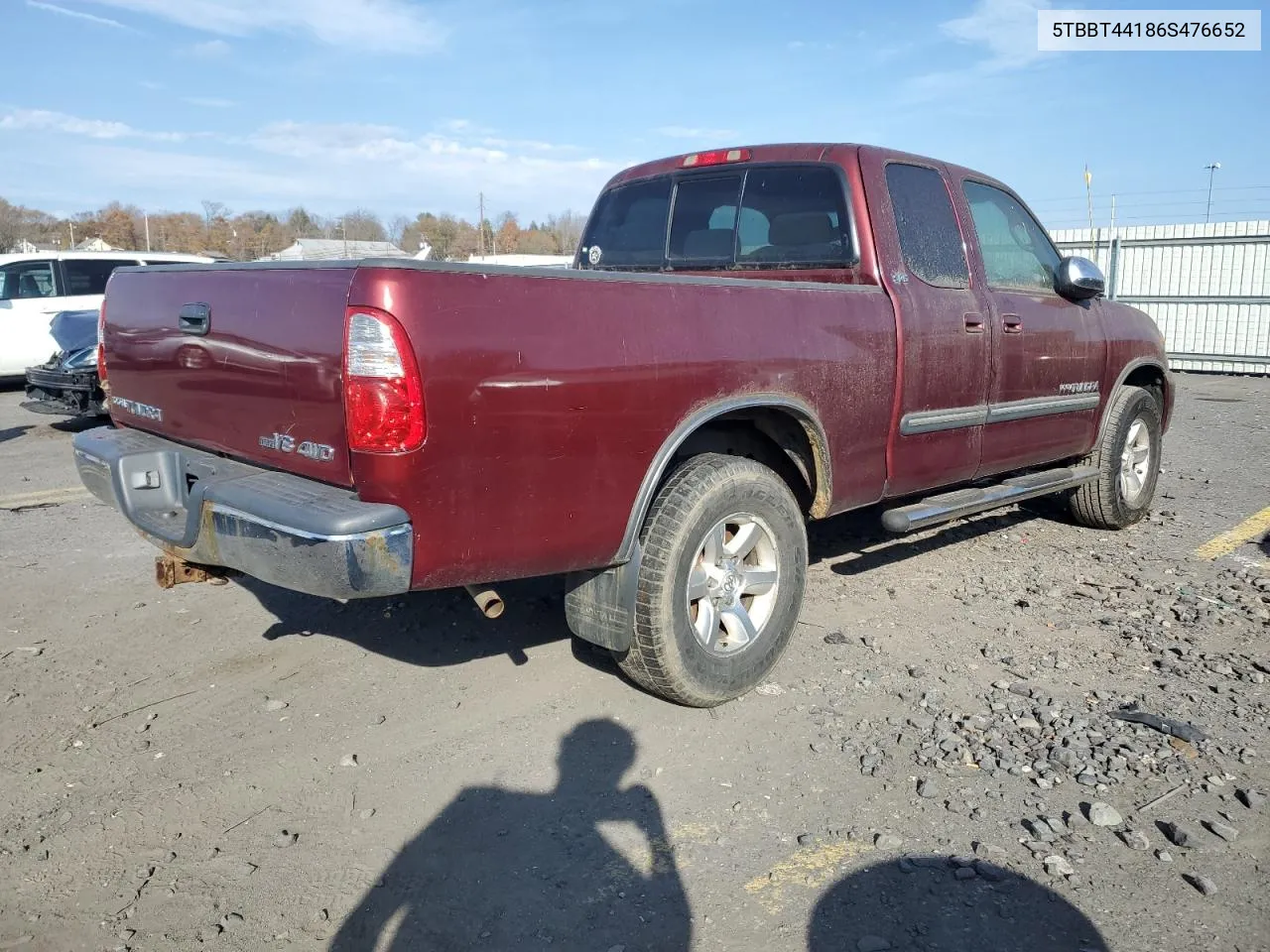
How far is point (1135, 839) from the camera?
2.78 metres

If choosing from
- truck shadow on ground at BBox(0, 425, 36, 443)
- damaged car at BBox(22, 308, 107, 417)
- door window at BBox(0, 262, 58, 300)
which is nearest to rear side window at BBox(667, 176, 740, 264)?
damaged car at BBox(22, 308, 107, 417)

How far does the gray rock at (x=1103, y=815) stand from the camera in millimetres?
2873

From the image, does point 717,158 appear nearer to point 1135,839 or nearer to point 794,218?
point 794,218

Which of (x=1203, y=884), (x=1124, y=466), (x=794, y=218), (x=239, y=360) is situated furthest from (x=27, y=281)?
(x=1203, y=884)

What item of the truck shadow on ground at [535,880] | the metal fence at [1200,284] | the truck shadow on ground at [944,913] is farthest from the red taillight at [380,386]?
the metal fence at [1200,284]

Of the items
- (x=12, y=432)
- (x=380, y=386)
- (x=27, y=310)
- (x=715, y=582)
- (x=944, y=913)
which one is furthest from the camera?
(x=27, y=310)

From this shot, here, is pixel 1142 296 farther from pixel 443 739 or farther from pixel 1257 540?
pixel 443 739

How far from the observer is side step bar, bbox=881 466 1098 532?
4266 mm

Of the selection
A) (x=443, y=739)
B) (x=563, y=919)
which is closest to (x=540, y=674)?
(x=443, y=739)

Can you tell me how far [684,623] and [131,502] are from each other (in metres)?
1.93

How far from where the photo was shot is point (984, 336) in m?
4.59

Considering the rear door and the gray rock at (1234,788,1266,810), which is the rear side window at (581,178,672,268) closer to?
the rear door

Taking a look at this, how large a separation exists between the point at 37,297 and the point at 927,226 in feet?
40.7

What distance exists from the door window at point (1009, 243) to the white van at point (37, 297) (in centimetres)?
1077
